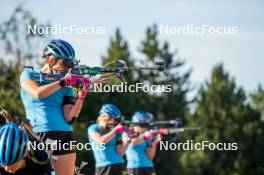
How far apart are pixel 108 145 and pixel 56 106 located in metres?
5.83

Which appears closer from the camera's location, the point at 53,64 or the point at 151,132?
the point at 53,64

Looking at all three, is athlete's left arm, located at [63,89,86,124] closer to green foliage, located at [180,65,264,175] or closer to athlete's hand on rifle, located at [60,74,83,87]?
athlete's hand on rifle, located at [60,74,83,87]

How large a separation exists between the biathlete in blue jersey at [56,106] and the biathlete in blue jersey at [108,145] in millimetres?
5019

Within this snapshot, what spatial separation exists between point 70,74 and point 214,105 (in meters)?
39.2

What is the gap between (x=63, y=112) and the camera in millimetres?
11133

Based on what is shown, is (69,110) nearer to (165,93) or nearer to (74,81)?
(74,81)

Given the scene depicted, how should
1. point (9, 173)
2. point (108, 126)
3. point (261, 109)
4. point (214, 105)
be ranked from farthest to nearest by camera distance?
point (261, 109), point (214, 105), point (108, 126), point (9, 173)

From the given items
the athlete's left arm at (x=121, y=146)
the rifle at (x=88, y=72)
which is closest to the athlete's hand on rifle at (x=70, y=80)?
the rifle at (x=88, y=72)

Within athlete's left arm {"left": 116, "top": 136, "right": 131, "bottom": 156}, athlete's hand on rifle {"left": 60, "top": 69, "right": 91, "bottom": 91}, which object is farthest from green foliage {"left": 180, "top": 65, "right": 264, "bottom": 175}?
athlete's hand on rifle {"left": 60, "top": 69, "right": 91, "bottom": 91}

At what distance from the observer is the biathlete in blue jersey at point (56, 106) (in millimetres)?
10781

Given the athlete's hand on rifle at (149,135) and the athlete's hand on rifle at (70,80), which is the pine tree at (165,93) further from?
the athlete's hand on rifle at (70,80)

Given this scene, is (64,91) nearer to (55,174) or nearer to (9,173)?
(55,174)

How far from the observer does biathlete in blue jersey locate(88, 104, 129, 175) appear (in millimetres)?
16266

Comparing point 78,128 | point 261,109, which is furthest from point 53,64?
point 261,109
